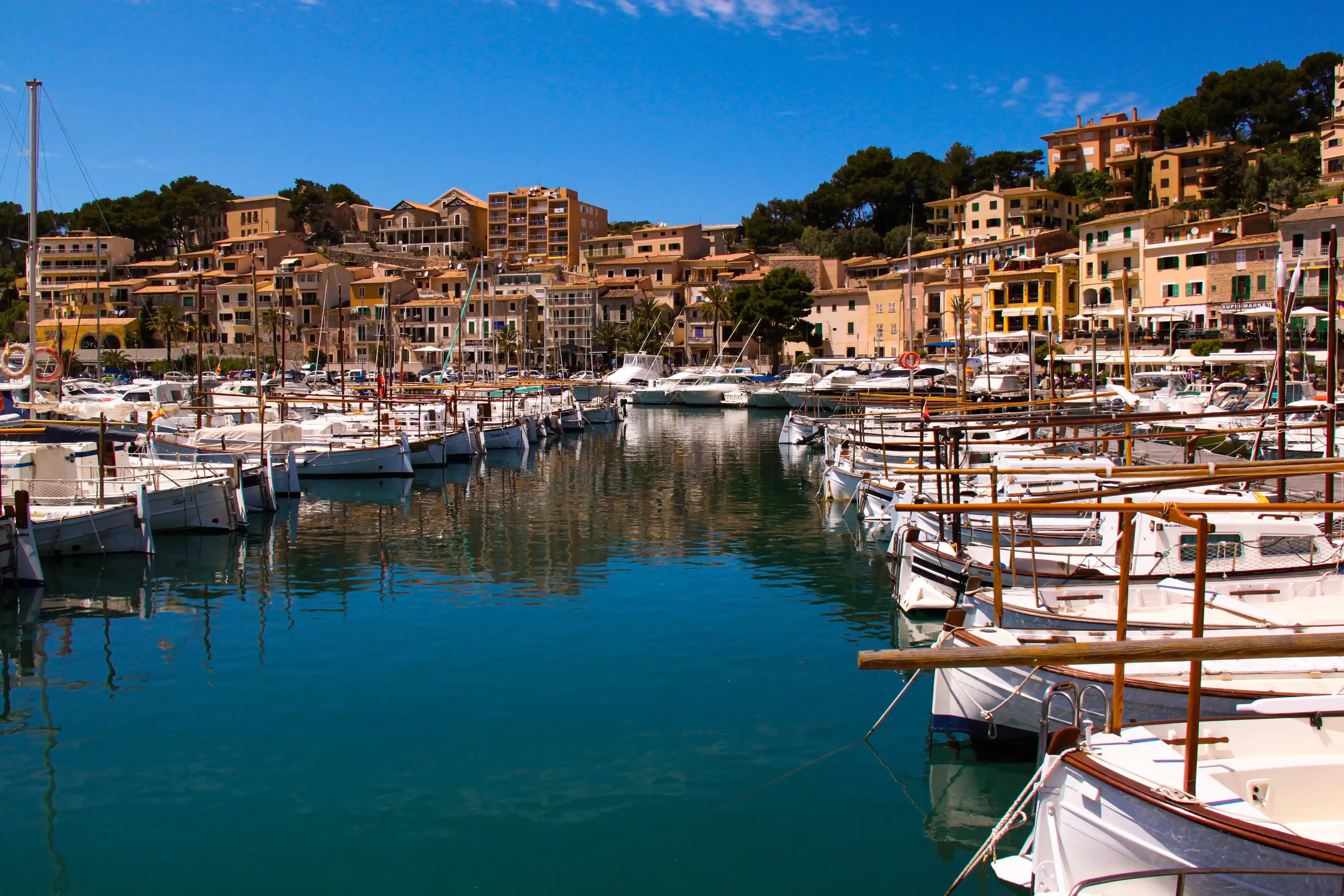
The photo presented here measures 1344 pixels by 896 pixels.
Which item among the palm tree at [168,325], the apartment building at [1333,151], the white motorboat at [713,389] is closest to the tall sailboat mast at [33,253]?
the white motorboat at [713,389]

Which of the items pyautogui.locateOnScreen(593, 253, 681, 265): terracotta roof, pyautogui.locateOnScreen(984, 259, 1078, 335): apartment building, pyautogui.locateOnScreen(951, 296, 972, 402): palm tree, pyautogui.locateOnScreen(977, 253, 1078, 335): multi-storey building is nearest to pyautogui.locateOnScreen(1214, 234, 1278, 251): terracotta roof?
pyautogui.locateOnScreen(984, 259, 1078, 335): apartment building

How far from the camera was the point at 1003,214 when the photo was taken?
106m

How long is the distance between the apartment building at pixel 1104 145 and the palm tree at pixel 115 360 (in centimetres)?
10635

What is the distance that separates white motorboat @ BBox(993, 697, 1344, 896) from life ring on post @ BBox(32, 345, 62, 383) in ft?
126

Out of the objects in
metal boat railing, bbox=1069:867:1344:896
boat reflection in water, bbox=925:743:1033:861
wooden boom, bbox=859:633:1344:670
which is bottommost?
boat reflection in water, bbox=925:743:1033:861

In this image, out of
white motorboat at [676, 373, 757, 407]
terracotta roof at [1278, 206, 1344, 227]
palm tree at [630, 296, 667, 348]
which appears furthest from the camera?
palm tree at [630, 296, 667, 348]

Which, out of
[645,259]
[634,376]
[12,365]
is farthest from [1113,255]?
[12,365]

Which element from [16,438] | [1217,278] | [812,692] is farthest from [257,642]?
[1217,278]

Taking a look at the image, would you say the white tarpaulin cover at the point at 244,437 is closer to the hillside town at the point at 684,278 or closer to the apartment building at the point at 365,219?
the hillside town at the point at 684,278

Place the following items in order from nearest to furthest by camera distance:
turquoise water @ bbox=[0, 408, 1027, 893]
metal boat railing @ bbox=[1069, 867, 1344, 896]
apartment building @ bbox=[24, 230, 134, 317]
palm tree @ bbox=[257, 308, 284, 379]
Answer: metal boat railing @ bbox=[1069, 867, 1344, 896]
turquoise water @ bbox=[0, 408, 1027, 893]
palm tree @ bbox=[257, 308, 284, 379]
apartment building @ bbox=[24, 230, 134, 317]

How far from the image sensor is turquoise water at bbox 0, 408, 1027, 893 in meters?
→ 10.8

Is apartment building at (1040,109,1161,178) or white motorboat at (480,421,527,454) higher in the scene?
apartment building at (1040,109,1161,178)

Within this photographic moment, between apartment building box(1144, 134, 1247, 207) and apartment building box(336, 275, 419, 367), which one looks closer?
apartment building box(1144, 134, 1247, 207)

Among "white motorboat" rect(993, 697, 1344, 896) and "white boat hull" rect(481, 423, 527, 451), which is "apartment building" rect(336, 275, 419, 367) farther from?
"white motorboat" rect(993, 697, 1344, 896)
